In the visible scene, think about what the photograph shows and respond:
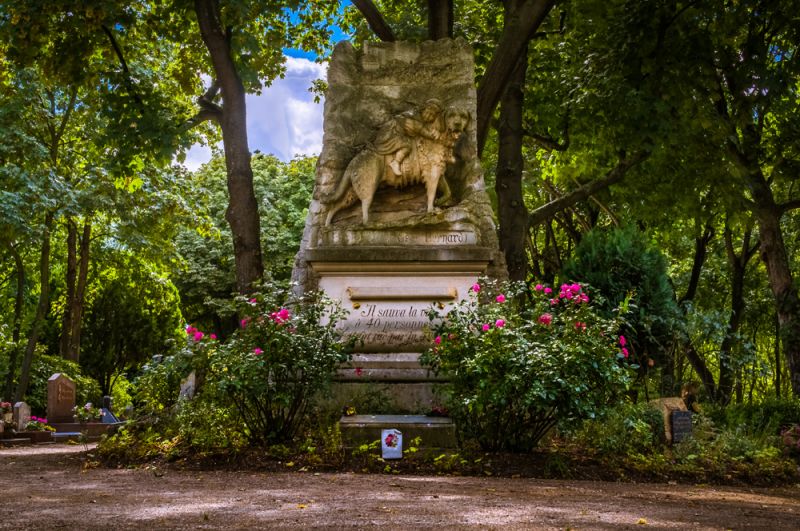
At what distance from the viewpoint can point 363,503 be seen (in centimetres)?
523

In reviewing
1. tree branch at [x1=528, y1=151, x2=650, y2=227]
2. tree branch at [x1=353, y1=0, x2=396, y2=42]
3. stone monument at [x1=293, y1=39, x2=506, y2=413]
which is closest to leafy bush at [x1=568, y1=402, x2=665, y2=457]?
stone monument at [x1=293, y1=39, x2=506, y2=413]

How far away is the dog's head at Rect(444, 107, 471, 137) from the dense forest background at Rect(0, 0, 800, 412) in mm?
2895

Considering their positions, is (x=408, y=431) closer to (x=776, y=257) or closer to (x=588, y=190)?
(x=588, y=190)

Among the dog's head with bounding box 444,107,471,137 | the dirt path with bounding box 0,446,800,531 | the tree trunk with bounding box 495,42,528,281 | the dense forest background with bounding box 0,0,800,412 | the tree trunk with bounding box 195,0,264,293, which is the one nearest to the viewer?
the dirt path with bounding box 0,446,800,531

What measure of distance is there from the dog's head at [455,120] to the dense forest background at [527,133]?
289cm

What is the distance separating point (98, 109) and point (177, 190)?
8851 millimetres

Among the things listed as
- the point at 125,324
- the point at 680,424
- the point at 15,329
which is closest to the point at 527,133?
the point at 680,424

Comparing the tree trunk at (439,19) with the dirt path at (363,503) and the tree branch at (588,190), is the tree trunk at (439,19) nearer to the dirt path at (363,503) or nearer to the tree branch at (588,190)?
the tree branch at (588,190)

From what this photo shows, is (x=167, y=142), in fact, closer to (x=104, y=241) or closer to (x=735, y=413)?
(x=735, y=413)

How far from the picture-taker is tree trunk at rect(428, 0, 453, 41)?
14648 mm

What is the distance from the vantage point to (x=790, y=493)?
7.42 m

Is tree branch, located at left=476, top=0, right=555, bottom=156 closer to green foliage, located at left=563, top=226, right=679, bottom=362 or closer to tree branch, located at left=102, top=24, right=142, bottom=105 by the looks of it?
green foliage, located at left=563, top=226, right=679, bottom=362

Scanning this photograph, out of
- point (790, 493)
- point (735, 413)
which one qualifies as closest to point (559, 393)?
point (790, 493)

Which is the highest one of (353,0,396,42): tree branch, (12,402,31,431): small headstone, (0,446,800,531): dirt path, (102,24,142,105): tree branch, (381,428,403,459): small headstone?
(353,0,396,42): tree branch
